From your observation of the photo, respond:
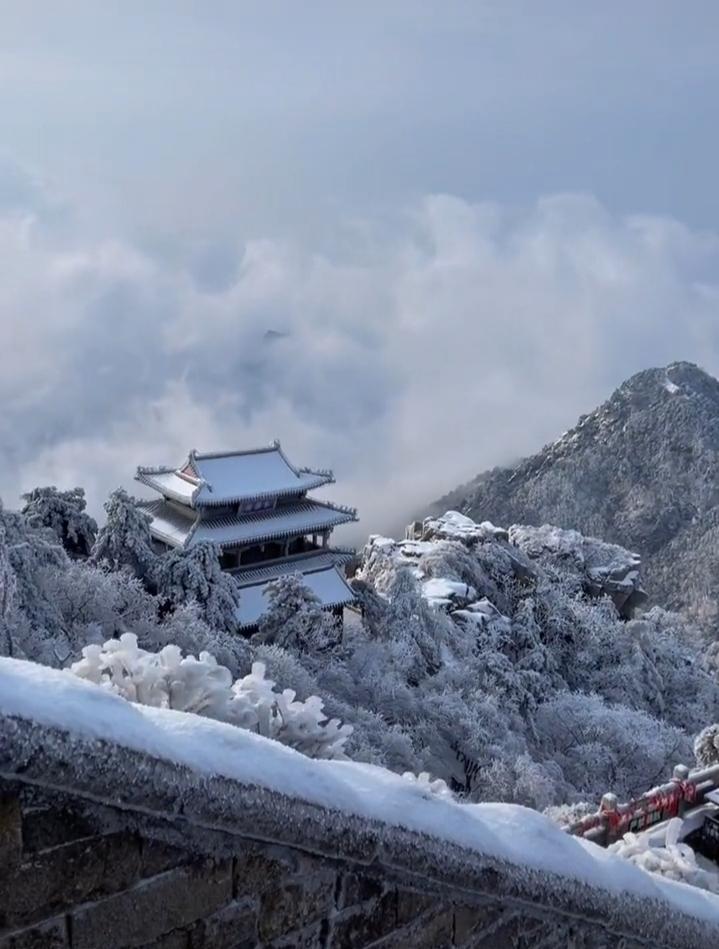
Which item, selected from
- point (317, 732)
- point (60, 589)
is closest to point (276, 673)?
point (60, 589)

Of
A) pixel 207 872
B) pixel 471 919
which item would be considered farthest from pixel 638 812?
pixel 207 872

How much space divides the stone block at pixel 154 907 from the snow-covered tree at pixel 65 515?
1829cm

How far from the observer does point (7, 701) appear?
2201mm

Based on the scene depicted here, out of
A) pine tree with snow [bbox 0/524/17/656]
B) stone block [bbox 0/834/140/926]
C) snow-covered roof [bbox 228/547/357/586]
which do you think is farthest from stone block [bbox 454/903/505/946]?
snow-covered roof [bbox 228/547/357/586]

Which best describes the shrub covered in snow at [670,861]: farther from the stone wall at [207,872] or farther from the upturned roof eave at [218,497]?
the upturned roof eave at [218,497]

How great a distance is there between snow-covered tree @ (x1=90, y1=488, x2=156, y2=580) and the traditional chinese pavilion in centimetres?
164

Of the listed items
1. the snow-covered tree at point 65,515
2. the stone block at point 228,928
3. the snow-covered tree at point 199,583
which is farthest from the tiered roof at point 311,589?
the stone block at point 228,928

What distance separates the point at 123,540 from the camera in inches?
758

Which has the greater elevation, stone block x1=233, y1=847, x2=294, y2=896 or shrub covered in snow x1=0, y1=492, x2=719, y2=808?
shrub covered in snow x1=0, y1=492, x2=719, y2=808

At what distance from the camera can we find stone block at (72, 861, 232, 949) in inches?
92.4

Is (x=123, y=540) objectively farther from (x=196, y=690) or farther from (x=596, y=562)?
(x=596, y=562)

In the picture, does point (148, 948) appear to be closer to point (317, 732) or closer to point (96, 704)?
point (96, 704)

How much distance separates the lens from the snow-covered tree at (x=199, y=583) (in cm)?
1869

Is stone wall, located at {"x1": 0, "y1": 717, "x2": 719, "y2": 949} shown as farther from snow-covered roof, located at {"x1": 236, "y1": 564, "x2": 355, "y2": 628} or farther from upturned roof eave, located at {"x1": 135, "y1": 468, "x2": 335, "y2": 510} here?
upturned roof eave, located at {"x1": 135, "y1": 468, "x2": 335, "y2": 510}
